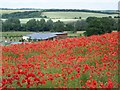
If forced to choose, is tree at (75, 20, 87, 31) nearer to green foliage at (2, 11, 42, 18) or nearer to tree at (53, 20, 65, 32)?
tree at (53, 20, 65, 32)

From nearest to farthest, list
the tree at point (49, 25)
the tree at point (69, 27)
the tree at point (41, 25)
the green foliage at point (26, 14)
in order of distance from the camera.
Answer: the tree at point (49, 25) → the tree at point (41, 25) → the tree at point (69, 27) → the green foliage at point (26, 14)

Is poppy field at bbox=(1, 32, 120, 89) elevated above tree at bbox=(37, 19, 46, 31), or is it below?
above

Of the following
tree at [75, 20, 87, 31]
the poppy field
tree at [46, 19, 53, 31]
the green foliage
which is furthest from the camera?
the green foliage

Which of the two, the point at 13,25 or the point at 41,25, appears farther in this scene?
the point at 13,25

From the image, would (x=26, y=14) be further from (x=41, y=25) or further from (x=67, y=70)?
(x=67, y=70)

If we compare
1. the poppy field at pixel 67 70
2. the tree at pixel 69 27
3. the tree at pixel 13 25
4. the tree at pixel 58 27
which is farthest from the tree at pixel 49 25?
the poppy field at pixel 67 70

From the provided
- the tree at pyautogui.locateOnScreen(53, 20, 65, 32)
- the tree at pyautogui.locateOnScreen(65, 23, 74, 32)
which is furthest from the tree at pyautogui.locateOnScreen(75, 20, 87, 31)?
the tree at pyautogui.locateOnScreen(53, 20, 65, 32)

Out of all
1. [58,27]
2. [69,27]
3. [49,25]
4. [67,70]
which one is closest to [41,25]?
[49,25]

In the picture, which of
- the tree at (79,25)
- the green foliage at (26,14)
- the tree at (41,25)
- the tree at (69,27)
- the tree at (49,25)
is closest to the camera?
the tree at (49,25)

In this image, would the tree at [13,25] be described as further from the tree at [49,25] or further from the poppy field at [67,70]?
the poppy field at [67,70]

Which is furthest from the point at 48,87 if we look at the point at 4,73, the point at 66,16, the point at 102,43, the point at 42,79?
the point at 66,16

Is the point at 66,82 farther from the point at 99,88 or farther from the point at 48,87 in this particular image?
the point at 99,88

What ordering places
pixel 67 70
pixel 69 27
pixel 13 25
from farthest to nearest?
pixel 69 27 < pixel 13 25 < pixel 67 70

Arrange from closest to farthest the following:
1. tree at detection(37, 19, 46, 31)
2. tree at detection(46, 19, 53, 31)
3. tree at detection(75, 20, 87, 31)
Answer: tree at detection(46, 19, 53, 31)
tree at detection(37, 19, 46, 31)
tree at detection(75, 20, 87, 31)
